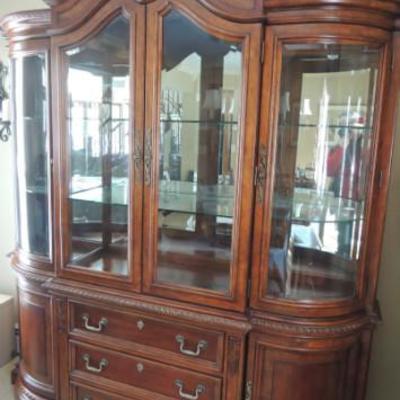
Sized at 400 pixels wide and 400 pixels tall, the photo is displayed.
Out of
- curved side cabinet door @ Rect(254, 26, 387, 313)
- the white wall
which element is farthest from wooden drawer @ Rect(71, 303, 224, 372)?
the white wall

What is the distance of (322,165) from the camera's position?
5.28 feet

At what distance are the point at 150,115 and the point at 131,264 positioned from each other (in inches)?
24.3

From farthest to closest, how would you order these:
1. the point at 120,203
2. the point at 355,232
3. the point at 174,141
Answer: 1. the point at 120,203
2. the point at 174,141
3. the point at 355,232

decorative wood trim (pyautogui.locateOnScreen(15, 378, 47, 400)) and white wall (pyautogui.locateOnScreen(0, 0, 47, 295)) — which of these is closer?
decorative wood trim (pyautogui.locateOnScreen(15, 378, 47, 400))

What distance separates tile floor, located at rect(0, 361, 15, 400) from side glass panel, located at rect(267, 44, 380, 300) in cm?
175

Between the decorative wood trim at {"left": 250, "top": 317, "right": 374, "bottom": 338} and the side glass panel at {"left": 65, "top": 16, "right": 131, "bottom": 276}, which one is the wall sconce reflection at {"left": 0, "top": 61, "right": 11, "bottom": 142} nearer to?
the side glass panel at {"left": 65, "top": 16, "right": 131, "bottom": 276}

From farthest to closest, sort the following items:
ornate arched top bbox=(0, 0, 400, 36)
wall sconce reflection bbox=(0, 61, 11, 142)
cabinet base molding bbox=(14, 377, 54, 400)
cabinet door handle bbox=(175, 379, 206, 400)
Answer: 1. wall sconce reflection bbox=(0, 61, 11, 142)
2. cabinet base molding bbox=(14, 377, 54, 400)
3. cabinet door handle bbox=(175, 379, 206, 400)
4. ornate arched top bbox=(0, 0, 400, 36)

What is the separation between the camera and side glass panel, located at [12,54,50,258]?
76.8 inches

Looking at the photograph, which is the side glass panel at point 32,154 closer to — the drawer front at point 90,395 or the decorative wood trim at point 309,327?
the drawer front at point 90,395

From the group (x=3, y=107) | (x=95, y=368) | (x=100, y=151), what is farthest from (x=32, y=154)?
(x=95, y=368)

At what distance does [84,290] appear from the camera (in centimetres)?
182

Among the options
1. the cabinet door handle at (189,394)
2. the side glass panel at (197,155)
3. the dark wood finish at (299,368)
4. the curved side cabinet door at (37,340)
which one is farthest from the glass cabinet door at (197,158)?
the curved side cabinet door at (37,340)

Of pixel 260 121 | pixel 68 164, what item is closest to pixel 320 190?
pixel 260 121

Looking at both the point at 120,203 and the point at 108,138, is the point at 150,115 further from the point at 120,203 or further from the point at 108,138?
the point at 120,203
